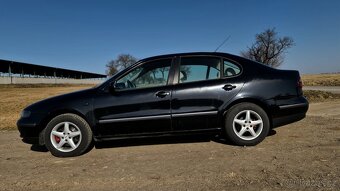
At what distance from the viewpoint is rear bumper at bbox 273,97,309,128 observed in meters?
5.61

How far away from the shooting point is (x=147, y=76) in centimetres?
565

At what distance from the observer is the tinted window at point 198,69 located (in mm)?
5643

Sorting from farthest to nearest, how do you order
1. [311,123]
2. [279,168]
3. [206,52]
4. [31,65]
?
[31,65]
[311,123]
[206,52]
[279,168]

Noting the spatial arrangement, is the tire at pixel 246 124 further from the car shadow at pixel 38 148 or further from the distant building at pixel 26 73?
the distant building at pixel 26 73

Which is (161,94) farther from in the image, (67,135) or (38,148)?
(38,148)

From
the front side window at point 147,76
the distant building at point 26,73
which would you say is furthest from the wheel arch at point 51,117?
the distant building at point 26,73

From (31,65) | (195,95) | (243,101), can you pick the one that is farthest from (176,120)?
(31,65)

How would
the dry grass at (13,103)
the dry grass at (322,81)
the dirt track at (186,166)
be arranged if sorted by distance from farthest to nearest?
the dry grass at (322,81) → the dry grass at (13,103) → the dirt track at (186,166)

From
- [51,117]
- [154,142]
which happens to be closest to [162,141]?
[154,142]

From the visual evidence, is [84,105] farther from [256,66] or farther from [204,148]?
[256,66]

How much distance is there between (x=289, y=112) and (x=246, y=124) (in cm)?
75

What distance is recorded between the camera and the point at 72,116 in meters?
5.46

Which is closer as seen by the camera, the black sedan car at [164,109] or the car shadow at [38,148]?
the black sedan car at [164,109]

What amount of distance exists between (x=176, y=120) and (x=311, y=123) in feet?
12.0
